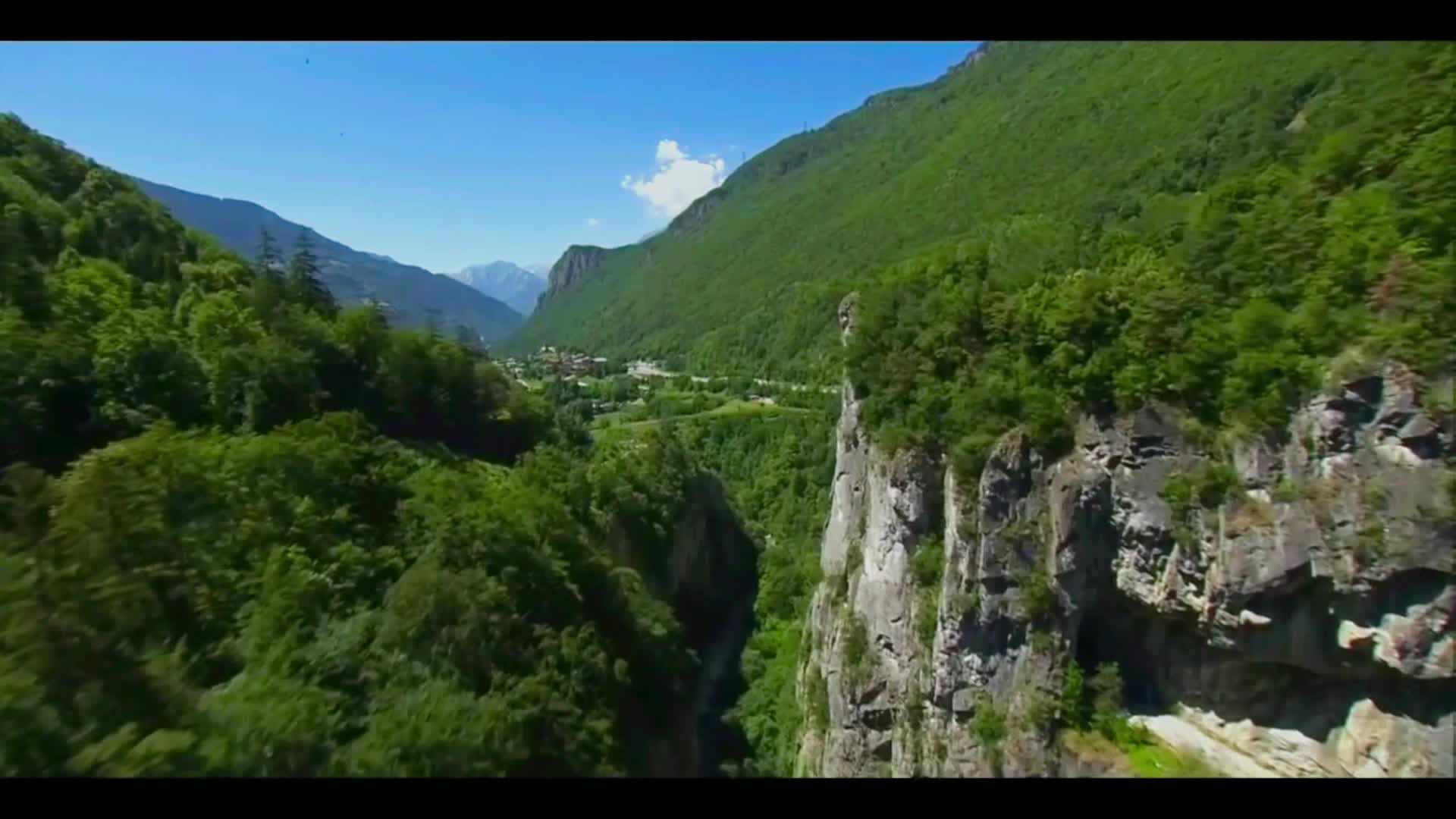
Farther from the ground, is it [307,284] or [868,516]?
[307,284]

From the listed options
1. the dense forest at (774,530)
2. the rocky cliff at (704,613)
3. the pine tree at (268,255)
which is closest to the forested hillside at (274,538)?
the rocky cliff at (704,613)

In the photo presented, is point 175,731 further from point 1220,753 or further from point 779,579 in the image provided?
point 779,579

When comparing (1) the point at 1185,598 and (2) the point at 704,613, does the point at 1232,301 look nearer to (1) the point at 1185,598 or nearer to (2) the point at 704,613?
(1) the point at 1185,598

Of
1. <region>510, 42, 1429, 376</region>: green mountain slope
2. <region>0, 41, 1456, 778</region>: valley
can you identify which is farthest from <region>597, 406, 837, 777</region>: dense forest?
<region>510, 42, 1429, 376</region>: green mountain slope

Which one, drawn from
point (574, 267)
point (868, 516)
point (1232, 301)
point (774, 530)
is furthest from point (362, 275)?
point (1232, 301)

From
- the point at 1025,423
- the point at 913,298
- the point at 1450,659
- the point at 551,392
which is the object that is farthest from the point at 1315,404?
the point at 551,392

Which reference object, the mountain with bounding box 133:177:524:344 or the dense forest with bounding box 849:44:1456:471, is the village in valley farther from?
the dense forest with bounding box 849:44:1456:471
